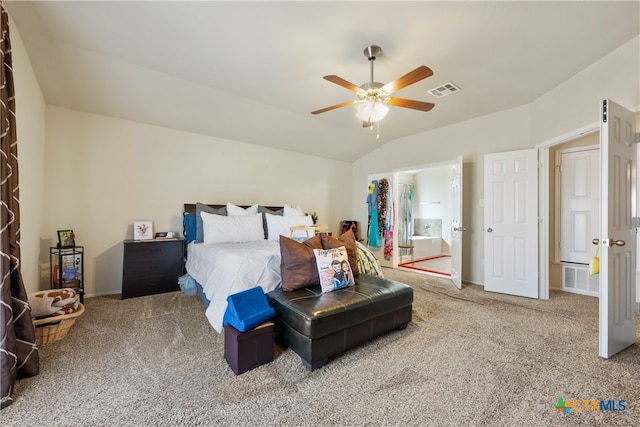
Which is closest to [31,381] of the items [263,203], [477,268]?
[263,203]

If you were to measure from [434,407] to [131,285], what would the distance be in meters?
3.63

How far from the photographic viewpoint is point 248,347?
189cm

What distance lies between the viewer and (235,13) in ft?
6.93

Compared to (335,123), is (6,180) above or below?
below

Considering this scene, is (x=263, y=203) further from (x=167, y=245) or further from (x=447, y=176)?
(x=447, y=176)

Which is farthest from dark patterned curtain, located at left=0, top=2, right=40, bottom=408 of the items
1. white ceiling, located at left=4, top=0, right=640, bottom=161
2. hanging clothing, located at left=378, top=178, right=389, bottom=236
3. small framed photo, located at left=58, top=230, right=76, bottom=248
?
hanging clothing, located at left=378, top=178, right=389, bottom=236

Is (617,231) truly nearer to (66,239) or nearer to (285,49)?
(285,49)

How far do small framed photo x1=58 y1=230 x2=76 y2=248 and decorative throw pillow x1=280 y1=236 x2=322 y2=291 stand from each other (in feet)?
9.08

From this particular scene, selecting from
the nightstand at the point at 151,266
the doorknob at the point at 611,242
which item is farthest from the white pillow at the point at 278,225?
the doorknob at the point at 611,242

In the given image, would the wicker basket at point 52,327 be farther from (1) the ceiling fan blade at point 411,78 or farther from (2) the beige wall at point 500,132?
(2) the beige wall at point 500,132

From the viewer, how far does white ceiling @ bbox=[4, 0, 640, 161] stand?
209 cm

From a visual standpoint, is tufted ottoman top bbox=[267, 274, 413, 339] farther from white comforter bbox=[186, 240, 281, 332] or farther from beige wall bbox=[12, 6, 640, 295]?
beige wall bbox=[12, 6, 640, 295]

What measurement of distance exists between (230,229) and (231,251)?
0.97 meters
